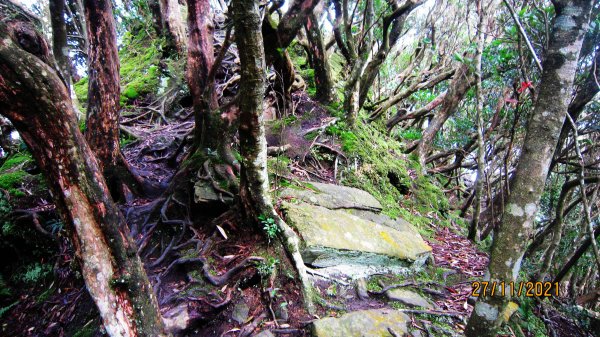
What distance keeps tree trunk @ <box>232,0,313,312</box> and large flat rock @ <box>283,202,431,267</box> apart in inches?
10.7

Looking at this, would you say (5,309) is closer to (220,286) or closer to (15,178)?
(15,178)

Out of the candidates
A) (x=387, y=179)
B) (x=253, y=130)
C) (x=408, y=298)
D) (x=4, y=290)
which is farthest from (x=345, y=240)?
(x=4, y=290)

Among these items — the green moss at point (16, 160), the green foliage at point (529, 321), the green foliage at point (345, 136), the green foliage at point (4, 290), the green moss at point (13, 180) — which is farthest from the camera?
the green foliage at point (345, 136)

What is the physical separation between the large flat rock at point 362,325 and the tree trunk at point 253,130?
0.96 feet

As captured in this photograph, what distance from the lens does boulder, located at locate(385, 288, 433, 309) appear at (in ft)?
11.5

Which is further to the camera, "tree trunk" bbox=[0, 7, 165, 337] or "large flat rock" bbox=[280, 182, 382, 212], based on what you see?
"large flat rock" bbox=[280, 182, 382, 212]

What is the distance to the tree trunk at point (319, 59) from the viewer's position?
6551 millimetres

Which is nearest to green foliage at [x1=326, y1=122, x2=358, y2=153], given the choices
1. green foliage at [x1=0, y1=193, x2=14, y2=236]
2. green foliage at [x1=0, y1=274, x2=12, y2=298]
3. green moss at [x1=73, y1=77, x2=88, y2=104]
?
green foliage at [x1=0, y1=193, x2=14, y2=236]

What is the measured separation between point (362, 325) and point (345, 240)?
3.49ft

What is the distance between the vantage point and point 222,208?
4.05m

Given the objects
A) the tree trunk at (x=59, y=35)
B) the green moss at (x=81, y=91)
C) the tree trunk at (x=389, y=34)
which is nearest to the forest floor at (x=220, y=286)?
the tree trunk at (x=59, y=35)

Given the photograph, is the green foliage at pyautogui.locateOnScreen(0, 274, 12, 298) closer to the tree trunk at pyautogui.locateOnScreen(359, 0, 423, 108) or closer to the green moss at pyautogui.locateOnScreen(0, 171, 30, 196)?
the green moss at pyautogui.locateOnScreen(0, 171, 30, 196)

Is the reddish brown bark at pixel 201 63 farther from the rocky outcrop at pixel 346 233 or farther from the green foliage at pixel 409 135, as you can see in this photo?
the green foliage at pixel 409 135

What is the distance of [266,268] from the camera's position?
326 cm
